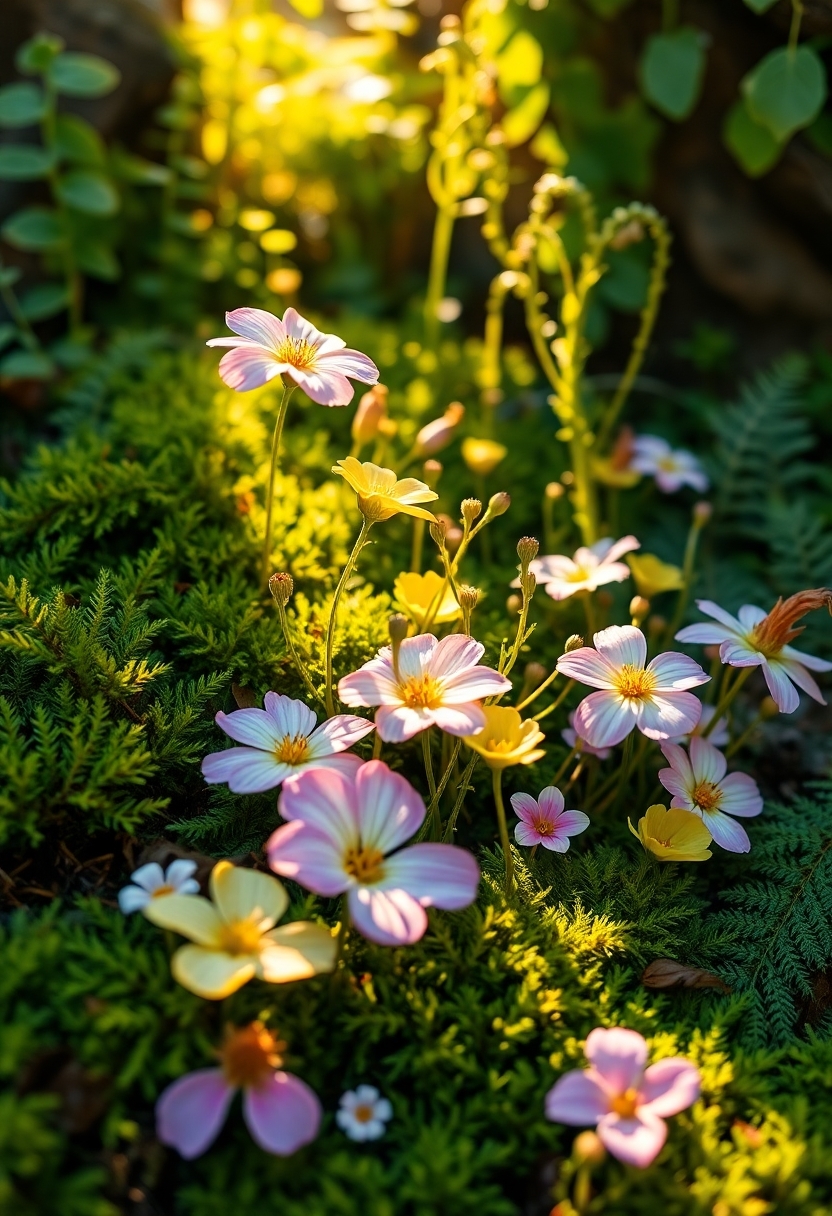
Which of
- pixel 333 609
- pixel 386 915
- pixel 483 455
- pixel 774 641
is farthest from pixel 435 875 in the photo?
pixel 483 455

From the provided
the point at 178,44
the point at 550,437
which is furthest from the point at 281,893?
the point at 178,44

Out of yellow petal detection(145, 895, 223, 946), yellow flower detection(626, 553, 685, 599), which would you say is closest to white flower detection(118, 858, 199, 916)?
yellow petal detection(145, 895, 223, 946)

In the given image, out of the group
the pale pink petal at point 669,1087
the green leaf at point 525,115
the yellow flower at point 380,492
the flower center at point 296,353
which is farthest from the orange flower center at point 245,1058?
the green leaf at point 525,115

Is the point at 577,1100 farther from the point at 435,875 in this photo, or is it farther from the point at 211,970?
the point at 211,970

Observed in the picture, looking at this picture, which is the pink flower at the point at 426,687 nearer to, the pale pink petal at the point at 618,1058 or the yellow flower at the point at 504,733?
the yellow flower at the point at 504,733

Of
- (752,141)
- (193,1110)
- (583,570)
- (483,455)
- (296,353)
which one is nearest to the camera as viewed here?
(193,1110)

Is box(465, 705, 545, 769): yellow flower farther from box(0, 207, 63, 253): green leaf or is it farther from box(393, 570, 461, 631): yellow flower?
box(0, 207, 63, 253): green leaf
